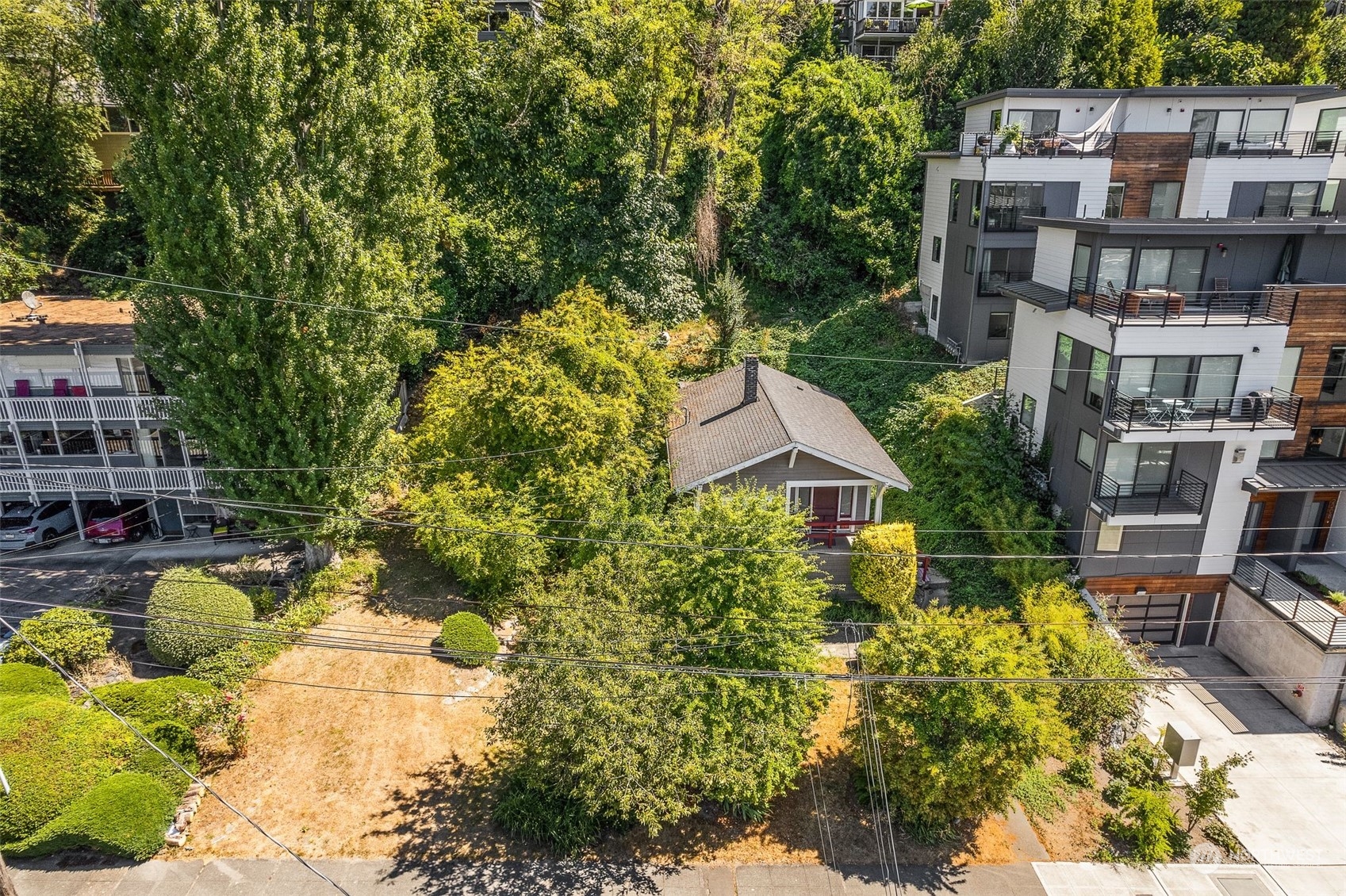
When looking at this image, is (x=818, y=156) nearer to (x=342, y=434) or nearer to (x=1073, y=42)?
(x=1073, y=42)

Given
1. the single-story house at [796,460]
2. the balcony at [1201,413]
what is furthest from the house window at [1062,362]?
the single-story house at [796,460]

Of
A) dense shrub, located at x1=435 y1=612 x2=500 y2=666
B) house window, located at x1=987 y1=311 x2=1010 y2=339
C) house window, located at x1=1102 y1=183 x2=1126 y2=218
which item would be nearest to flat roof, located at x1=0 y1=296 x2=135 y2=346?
dense shrub, located at x1=435 y1=612 x2=500 y2=666

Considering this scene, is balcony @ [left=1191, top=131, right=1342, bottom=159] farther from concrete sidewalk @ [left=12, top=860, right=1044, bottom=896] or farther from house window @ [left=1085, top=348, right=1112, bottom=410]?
concrete sidewalk @ [left=12, top=860, right=1044, bottom=896]

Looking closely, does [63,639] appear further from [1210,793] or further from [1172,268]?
[1172,268]

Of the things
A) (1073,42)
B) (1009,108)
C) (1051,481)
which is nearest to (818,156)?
(1009,108)

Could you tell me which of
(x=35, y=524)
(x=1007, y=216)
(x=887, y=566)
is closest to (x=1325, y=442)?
(x=1007, y=216)

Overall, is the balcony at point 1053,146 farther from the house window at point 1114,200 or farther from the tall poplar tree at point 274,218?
the tall poplar tree at point 274,218
